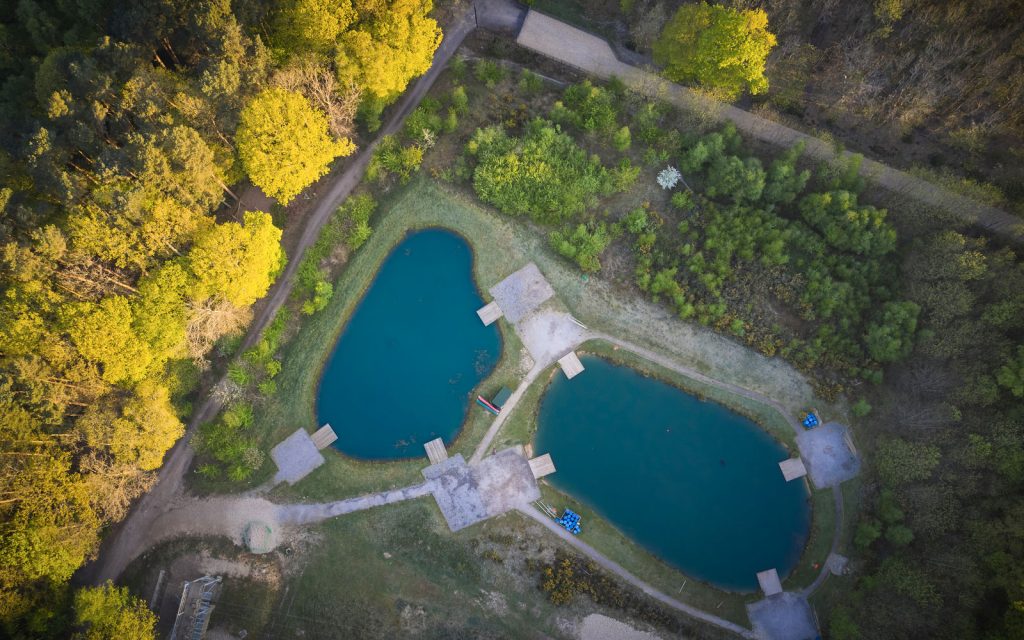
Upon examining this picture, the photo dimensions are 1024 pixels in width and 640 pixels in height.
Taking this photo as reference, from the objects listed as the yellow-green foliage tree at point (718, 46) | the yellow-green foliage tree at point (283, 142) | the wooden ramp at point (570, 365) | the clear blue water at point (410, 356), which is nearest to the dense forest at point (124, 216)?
the yellow-green foliage tree at point (283, 142)

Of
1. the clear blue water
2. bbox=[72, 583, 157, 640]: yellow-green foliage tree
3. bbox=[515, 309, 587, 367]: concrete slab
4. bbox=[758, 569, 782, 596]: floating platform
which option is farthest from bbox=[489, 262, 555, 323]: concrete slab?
bbox=[72, 583, 157, 640]: yellow-green foliage tree

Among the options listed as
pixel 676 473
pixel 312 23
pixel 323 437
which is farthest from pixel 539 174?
pixel 323 437

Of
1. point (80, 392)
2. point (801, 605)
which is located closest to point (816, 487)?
point (801, 605)

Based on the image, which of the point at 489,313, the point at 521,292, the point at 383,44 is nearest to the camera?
the point at 383,44

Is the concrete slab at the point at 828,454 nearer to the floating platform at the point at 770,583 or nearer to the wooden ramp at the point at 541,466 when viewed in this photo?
the floating platform at the point at 770,583

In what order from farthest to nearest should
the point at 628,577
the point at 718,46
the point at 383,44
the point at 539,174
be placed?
the point at 539,174, the point at 628,577, the point at 718,46, the point at 383,44

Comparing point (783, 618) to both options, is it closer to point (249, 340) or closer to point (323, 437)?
point (323, 437)
